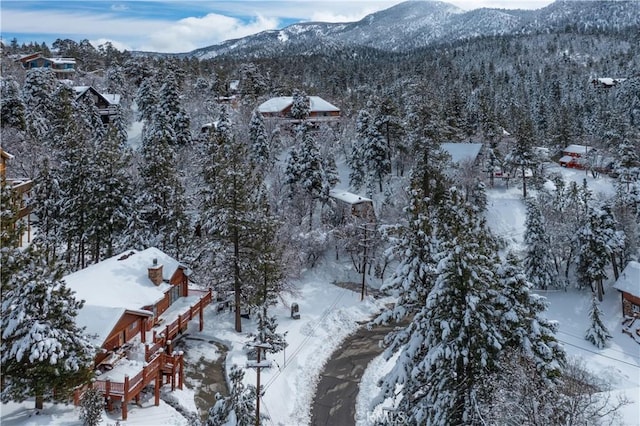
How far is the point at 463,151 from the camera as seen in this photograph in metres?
54.9

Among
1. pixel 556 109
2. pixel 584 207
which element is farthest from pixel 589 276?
pixel 556 109

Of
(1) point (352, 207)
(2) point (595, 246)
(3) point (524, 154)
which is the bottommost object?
(2) point (595, 246)

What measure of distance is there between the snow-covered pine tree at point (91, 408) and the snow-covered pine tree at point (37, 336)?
31.9 inches

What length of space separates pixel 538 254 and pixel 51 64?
9316cm

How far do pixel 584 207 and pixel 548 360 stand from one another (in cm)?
3070

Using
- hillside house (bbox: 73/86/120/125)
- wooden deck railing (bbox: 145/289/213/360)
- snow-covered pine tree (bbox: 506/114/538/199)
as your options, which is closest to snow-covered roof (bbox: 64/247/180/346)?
wooden deck railing (bbox: 145/289/213/360)

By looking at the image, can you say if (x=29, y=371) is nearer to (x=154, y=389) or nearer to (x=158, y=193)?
(x=154, y=389)

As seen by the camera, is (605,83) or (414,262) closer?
(414,262)

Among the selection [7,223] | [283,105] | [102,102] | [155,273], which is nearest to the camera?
[7,223]

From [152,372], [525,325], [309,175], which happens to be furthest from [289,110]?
[525,325]

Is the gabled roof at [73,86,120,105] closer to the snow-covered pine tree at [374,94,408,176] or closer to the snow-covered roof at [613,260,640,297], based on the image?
the snow-covered pine tree at [374,94,408,176]

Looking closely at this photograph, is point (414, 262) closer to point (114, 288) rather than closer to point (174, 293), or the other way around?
point (114, 288)

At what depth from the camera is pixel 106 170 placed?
3045cm

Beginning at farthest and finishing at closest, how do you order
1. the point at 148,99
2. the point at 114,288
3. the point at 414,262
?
1. the point at 148,99
2. the point at 114,288
3. the point at 414,262
